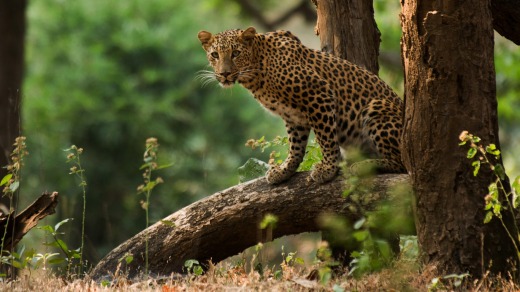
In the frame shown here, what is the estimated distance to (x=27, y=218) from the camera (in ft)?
28.5

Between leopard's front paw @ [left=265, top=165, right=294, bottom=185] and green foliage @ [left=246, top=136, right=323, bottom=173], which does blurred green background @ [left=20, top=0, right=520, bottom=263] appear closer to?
green foliage @ [left=246, top=136, right=323, bottom=173]

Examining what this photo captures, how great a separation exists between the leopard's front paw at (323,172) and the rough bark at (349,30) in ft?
5.59

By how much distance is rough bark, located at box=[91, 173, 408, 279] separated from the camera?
354 inches

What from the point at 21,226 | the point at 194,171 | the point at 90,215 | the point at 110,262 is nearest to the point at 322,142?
the point at 110,262

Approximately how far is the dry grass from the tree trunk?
8.5 inches

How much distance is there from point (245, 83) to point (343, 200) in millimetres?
1670

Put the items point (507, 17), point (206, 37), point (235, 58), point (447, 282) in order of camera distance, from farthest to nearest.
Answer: point (206, 37), point (235, 58), point (507, 17), point (447, 282)

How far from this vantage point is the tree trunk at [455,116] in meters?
7.25

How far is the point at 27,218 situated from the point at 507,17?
15.5 feet

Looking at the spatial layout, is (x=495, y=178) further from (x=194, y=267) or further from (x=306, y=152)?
(x=306, y=152)

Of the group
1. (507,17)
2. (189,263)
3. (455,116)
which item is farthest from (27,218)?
(507,17)

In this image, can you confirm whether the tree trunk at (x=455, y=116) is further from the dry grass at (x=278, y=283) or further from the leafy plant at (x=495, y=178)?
the dry grass at (x=278, y=283)

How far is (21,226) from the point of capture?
874 cm

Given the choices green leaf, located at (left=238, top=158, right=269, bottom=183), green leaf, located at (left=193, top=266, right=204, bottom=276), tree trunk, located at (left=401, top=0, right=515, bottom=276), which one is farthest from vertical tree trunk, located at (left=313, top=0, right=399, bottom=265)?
green leaf, located at (left=193, top=266, right=204, bottom=276)
